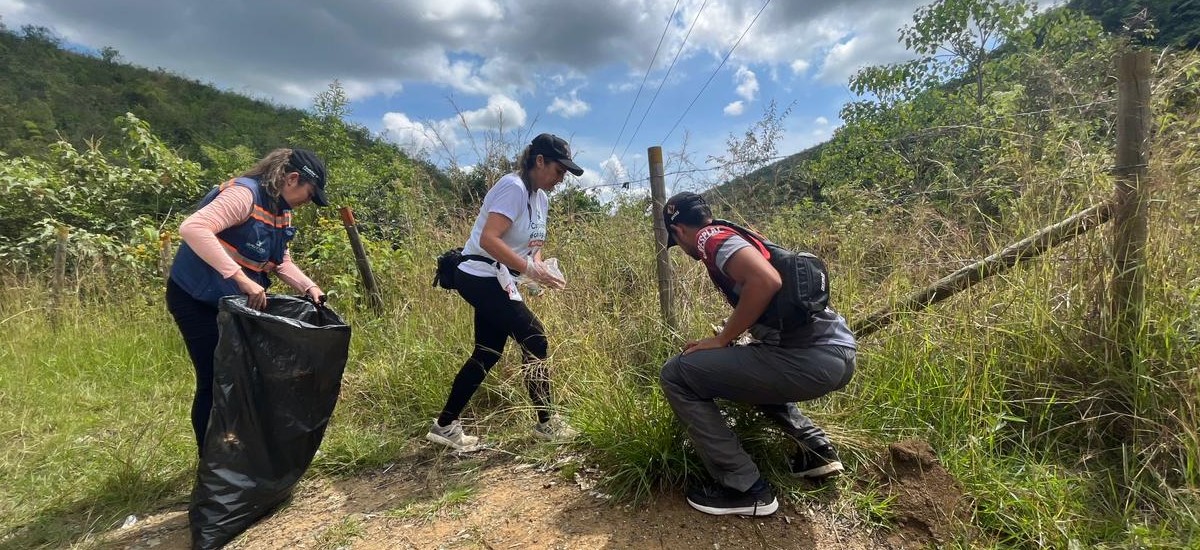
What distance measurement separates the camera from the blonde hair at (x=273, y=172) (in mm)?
2189

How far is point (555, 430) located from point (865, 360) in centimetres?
154

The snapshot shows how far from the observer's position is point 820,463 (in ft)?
6.67

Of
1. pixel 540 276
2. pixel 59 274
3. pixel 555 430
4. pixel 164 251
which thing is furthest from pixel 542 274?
pixel 59 274

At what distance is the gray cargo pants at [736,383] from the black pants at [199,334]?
1.92 metres

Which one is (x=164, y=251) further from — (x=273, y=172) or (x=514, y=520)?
(x=514, y=520)

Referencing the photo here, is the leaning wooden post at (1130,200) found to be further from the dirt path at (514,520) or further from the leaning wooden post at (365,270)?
the leaning wooden post at (365,270)

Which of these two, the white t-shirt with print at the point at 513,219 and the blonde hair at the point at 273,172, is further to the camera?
the white t-shirt with print at the point at 513,219

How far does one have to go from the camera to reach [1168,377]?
187 cm

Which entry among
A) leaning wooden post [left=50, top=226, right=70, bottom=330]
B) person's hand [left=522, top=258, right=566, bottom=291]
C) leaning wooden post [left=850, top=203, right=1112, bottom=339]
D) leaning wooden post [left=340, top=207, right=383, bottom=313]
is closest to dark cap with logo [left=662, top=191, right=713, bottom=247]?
person's hand [left=522, top=258, right=566, bottom=291]

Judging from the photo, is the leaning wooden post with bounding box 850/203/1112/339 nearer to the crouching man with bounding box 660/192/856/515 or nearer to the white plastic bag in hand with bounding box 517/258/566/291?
the crouching man with bounding box 660/192/856/515

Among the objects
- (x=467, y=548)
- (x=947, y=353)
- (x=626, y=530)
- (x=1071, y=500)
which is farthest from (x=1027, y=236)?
(x=467, y=548)

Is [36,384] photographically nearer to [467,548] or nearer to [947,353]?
[467,548]

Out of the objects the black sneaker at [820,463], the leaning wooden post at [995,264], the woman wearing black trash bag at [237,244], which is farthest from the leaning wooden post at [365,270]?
the leaning wooden post at [995,264]

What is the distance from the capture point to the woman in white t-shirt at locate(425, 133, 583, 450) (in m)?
2.37
